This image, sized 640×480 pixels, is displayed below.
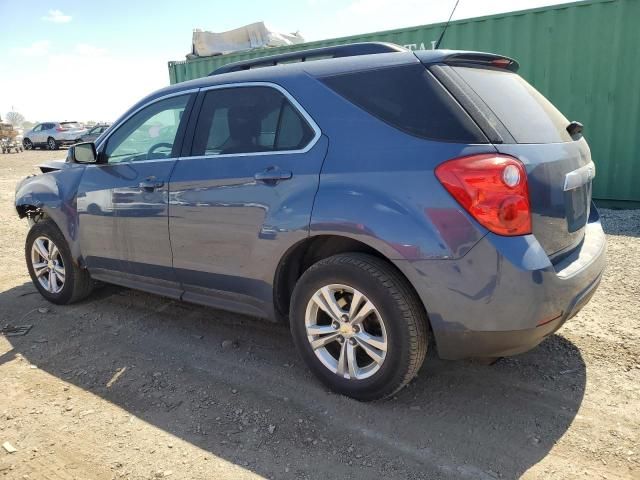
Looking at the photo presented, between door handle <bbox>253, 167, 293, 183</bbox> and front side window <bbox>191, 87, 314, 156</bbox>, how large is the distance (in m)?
0.14

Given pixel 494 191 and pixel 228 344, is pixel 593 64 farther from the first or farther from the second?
pixel 228 344

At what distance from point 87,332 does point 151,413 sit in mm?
1470

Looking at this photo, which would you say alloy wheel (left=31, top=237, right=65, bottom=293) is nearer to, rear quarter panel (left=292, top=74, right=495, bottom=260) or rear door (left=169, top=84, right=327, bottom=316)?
rear door (left=169, top=84, right=327, bottom=316)

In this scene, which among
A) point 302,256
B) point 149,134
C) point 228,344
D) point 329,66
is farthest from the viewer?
point 149,134

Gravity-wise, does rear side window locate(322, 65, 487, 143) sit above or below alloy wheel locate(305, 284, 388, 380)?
above

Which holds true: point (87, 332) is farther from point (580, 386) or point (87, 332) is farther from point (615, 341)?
point (615, 341)

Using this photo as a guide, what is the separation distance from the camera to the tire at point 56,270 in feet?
14.7

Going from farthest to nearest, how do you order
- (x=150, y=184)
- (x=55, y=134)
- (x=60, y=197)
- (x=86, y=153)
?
1. (x=55, y=134)
2. (x=60, y=197)
3. (x=86, y=153)
4. (x=150, y=184)

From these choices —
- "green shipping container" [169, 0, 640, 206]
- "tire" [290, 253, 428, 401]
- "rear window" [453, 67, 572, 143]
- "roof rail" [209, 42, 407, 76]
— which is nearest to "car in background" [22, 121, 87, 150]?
"green shipping container" [169, 0, 640, 206]

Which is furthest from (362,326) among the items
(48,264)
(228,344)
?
(48,264)

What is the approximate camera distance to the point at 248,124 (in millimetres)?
3252

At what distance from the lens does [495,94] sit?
271 cm

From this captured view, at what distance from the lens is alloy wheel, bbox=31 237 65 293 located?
15.0 ft

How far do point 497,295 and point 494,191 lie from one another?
469 millimetres
